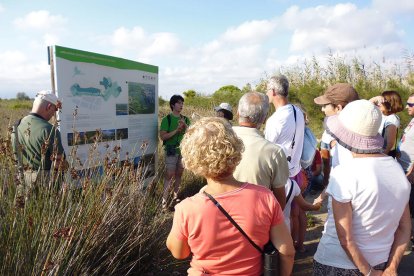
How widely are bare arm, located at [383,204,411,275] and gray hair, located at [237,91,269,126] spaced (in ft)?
3.84

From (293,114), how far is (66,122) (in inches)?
100

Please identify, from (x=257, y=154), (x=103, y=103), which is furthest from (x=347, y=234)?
(x=103, y=103)

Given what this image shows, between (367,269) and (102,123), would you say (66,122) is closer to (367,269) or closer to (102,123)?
(102,123)

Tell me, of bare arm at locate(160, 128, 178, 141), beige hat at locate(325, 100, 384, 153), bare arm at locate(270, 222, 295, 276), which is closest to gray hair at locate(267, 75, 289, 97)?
beige hat at locate(325, 100, 384, 153)

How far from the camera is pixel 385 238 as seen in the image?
211 centimetres

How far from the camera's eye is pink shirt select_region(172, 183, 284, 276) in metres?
1.72

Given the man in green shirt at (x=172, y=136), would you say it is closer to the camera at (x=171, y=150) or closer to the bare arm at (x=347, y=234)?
the camera at (x=171, y=150)

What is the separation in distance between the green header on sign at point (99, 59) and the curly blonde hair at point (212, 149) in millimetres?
2815

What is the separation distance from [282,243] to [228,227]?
12.7 inches

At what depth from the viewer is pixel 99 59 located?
470cm

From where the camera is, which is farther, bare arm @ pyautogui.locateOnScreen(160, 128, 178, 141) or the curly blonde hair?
bare arm @ pyautogui.locateOnScreen(160, 128, 178, 141)

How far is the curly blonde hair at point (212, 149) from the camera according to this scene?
176cm

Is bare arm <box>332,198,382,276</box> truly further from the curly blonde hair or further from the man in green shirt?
the man in green shirt

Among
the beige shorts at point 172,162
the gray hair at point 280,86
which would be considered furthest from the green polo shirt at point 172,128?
the gray hair at point 280,86
